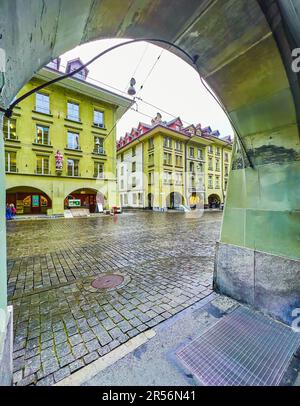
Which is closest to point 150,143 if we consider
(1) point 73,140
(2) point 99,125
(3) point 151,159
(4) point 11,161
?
(3) point 151,159

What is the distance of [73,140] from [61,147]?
1710mm

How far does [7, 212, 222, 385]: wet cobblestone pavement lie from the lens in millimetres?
2084

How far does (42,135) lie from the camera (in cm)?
1850

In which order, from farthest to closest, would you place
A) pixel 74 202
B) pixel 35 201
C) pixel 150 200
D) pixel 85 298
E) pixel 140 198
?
1. pixel 140 198
2. pixel 150 200
3. pixel 74 202
4. pixel 35 201
5. pixel 85 298

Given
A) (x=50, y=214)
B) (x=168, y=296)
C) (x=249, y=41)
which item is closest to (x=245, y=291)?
(x=168, y=296)

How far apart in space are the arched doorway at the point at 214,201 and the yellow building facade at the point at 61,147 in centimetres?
2025

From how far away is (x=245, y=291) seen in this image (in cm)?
300

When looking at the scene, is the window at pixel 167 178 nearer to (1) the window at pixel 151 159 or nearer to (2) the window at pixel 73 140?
(1) the window at pixel 151 159

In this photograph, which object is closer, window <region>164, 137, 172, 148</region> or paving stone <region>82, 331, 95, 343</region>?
paving stone <region>82, 331, 95, 343</region>

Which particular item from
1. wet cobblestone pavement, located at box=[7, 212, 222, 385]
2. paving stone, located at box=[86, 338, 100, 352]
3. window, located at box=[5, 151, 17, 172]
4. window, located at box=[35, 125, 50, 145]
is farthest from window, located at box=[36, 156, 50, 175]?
paving stone, located at box=[86, 338, 100, 352]

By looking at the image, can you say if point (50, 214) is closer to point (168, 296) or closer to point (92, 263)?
point (92, 263)

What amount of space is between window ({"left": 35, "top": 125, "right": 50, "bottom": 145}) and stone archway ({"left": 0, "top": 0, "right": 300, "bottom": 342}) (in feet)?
66.0

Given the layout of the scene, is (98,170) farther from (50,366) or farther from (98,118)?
(50,366)

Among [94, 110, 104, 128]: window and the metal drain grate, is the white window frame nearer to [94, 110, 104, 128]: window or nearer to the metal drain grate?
[94, 110, 104, 128]: window
